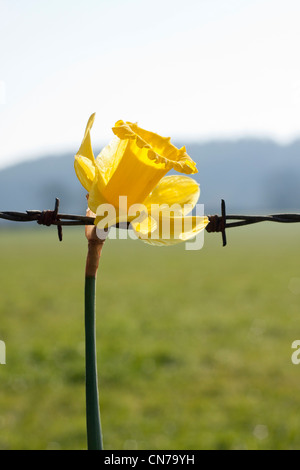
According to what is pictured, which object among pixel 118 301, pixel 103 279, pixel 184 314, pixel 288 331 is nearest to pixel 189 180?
pixel 288 331

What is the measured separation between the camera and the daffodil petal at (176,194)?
99cm

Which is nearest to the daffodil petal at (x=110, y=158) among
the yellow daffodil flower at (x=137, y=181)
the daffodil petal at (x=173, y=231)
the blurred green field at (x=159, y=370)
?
the yellow daffodil flower at (x=137, y=181)

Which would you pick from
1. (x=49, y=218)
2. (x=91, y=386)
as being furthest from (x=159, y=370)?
(x=91, y=386)

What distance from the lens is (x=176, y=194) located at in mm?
1024

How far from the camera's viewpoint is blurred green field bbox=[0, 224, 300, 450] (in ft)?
13.9

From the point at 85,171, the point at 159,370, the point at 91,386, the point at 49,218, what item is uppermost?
the point at 85,171

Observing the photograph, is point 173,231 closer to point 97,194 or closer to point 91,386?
point 97,194

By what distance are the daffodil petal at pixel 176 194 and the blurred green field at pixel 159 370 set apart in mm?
3372

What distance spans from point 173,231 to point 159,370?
531 centimetres

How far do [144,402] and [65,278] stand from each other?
37.7 ft

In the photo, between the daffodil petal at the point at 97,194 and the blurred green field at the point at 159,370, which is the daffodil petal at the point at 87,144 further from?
the blurred green field at the point at 159,370

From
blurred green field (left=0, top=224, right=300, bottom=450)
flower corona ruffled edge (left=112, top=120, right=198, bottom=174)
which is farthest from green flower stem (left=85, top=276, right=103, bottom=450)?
blurred green field (left=0, top=224, right=300, bottom=450)

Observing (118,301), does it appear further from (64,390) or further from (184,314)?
(64,390)

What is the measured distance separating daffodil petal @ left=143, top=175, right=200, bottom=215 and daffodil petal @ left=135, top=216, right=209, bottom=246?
1.7 inches
